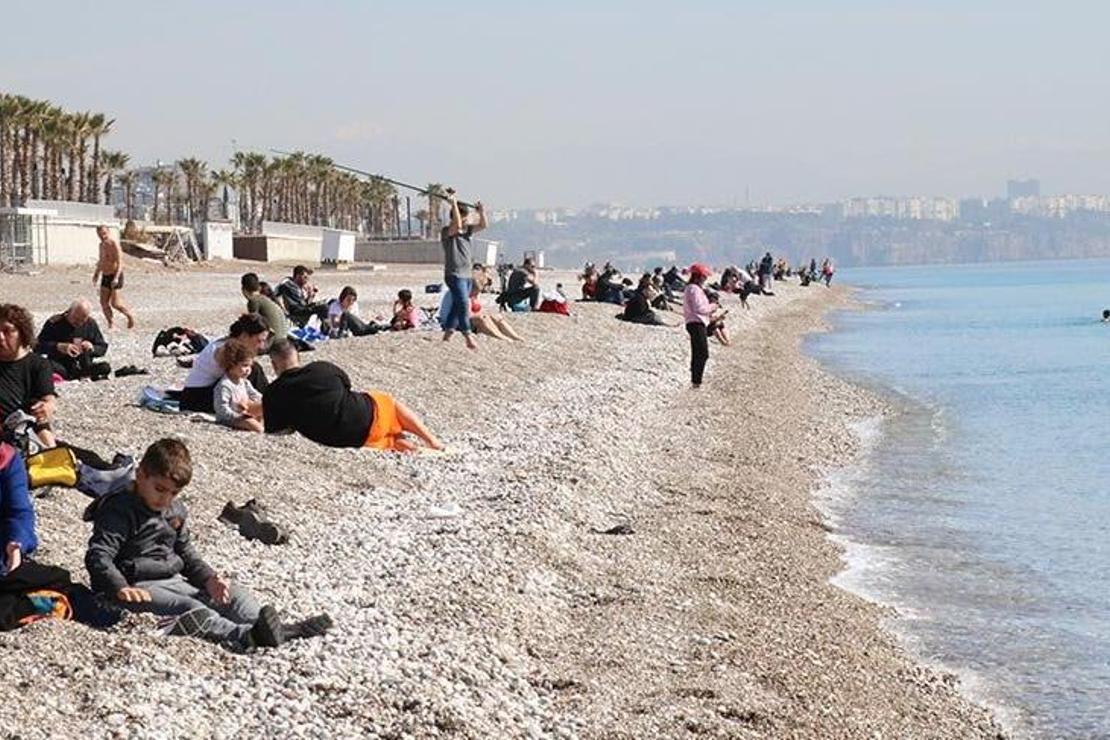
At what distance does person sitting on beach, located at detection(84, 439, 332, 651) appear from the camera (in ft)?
24.8

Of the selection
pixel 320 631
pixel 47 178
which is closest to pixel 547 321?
pixel 320 631

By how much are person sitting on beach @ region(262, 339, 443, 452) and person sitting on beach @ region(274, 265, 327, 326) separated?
947 cm

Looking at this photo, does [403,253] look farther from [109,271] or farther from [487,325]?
[109,271]

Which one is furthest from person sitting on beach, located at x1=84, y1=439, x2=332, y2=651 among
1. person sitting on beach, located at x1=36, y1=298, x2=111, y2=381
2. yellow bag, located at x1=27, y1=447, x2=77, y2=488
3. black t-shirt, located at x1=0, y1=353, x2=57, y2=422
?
person sitting on beach, located at x1=36, y1=298, x2=111, y2=381

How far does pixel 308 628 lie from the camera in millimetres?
7750

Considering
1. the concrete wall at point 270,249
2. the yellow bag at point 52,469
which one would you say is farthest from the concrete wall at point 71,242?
the yellow bag at point 52,469

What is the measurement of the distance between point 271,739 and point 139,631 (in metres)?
1.35

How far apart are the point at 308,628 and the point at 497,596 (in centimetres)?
159

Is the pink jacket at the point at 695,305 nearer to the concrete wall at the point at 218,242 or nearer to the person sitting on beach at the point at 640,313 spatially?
the person sitting on beach at the point at 640,313

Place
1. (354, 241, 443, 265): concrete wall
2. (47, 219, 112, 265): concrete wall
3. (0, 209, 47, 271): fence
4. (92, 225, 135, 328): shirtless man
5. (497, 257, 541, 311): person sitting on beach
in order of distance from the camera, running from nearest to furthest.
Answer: (92, 225, 135, 328): shirtless man, (497, 257, 541, 311): person sitting on beach, (0, 209, 47, 271): fence, (47, 219, 112, 265): concrete wall, (354, 241, 443, 265): concrete wall

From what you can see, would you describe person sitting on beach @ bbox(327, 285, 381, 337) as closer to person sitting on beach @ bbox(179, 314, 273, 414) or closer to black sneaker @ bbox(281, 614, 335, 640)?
person sitting on beach @ bbox(179, 314, 273, 414)

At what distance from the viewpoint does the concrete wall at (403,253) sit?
81250 mm

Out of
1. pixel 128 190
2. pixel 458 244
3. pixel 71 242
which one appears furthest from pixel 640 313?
pixel 128 190

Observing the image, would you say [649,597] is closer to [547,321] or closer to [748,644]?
[748,644]
